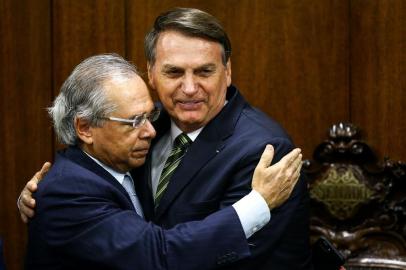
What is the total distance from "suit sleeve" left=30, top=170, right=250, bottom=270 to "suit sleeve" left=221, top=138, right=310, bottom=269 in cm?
Answer: 11

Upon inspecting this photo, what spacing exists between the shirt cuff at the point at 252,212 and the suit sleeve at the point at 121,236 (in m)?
0.02

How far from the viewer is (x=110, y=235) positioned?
2.35 metres

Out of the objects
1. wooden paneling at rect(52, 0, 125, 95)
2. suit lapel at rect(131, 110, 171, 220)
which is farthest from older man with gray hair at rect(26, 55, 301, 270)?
wooden paneling at rect(52, 0, 125, 95)

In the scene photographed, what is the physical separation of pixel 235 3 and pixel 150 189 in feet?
3.66

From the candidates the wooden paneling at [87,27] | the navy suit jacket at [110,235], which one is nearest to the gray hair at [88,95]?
the navy suit jacket at [110,235]

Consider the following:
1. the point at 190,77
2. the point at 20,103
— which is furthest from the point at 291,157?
the point at 20,103

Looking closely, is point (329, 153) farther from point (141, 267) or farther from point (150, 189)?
point (141, 267)

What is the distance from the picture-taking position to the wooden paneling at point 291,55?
3.49 metres

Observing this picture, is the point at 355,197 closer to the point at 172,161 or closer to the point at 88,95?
the point at 172,161

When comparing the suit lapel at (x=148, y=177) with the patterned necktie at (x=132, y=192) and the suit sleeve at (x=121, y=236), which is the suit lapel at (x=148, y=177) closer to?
the patterned necktie at (x=132, y=192)

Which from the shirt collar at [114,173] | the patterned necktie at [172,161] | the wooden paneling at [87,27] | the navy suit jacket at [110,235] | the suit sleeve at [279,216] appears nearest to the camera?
the navy suit jacket at [110,235]

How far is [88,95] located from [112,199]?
32 cm

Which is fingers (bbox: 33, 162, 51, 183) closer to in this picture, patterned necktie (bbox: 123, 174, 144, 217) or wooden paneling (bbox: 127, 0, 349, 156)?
patterned necktie (bbox: 123, 174, 144, 217)

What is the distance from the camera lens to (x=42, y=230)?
8.00 ft
